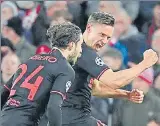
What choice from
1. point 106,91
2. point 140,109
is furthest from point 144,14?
point 106,91

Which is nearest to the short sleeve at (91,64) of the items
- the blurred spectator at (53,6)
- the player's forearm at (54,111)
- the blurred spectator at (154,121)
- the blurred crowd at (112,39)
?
the player's forearm at (54,111)

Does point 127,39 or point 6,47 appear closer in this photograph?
point 127,39

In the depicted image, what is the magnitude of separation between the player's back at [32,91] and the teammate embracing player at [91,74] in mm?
661

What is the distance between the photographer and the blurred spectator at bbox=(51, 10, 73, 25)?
9.06 meters

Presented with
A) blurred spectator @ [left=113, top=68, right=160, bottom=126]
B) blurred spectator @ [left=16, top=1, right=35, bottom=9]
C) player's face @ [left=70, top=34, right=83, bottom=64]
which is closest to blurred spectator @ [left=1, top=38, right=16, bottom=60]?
blurred spectator @ [left=16, top=1, right=35, bottom=9]

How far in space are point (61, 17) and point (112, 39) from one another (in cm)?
80

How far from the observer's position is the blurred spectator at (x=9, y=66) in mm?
8844

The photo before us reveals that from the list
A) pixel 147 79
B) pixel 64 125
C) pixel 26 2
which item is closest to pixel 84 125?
pixel 64 125

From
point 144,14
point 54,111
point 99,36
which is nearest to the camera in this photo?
point 54,111

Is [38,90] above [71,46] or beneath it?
beneath

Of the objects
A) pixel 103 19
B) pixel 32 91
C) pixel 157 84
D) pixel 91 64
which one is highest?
pixel 103 19

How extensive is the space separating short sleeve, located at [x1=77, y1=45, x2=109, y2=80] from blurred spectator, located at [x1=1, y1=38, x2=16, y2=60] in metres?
3.29

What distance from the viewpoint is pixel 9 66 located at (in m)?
8.89

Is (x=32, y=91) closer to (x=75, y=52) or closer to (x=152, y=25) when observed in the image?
(x=75, y=52)
